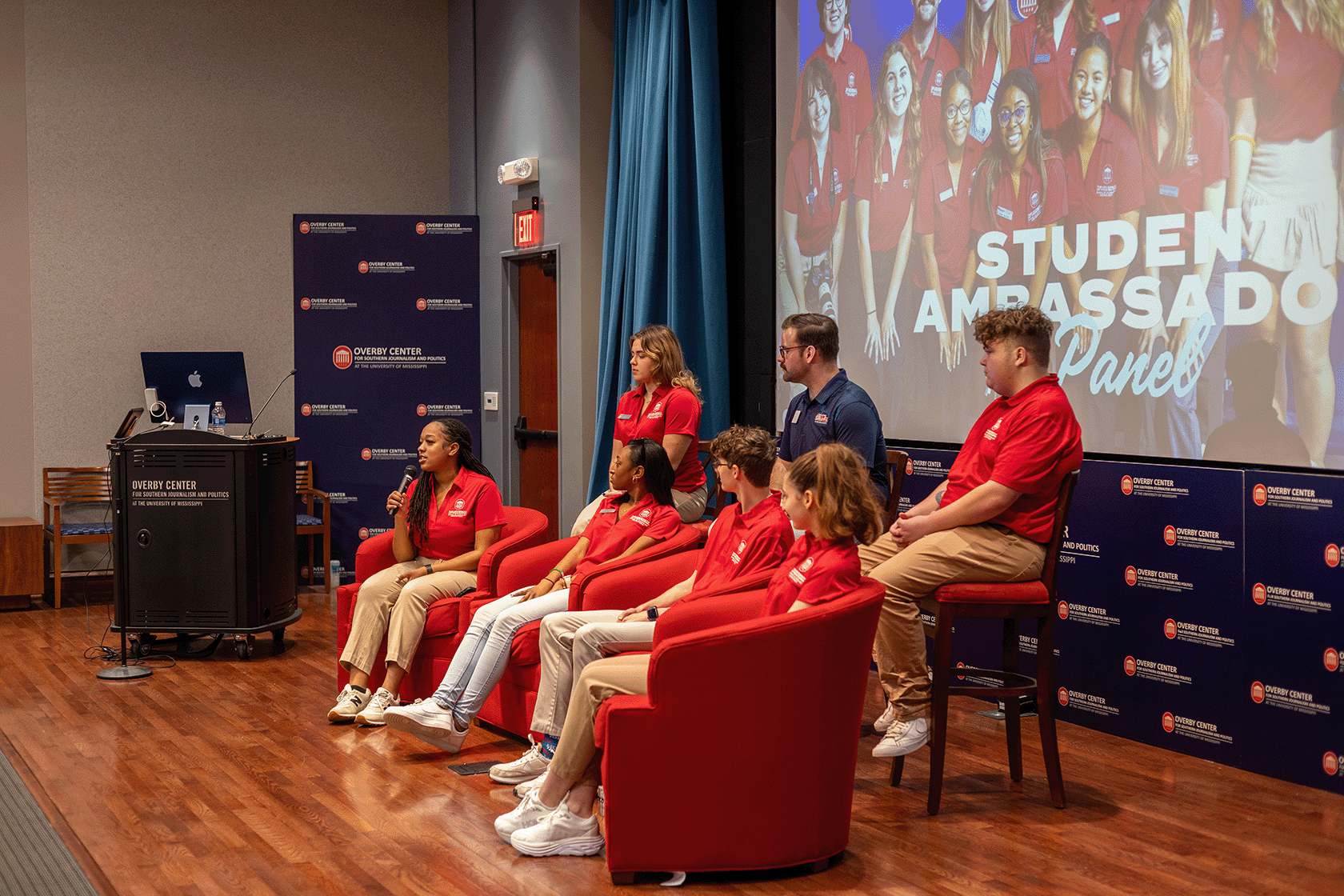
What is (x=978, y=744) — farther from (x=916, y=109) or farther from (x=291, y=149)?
(x=291, y=149)

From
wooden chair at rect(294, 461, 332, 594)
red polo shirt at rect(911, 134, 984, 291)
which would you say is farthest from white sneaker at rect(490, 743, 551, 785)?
wooden chair at rect(294, 461, 332, 594)

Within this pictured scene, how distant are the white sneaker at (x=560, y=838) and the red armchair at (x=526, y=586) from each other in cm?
79

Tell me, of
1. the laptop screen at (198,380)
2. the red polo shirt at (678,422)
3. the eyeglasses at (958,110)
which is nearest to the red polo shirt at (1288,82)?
the eyeglasses at (958,110)

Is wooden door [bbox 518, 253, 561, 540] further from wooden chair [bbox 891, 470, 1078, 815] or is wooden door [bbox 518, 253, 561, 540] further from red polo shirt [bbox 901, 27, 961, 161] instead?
wooden chair [bbox 891, 470, 1078, 815]

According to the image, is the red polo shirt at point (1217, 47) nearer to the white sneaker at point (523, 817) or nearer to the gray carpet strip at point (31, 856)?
the white sneaker at point (523, 817)

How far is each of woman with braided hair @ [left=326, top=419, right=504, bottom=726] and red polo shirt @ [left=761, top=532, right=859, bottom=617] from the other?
1854mm

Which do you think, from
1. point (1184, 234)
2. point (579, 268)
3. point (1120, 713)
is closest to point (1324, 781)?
point (1120, 713)

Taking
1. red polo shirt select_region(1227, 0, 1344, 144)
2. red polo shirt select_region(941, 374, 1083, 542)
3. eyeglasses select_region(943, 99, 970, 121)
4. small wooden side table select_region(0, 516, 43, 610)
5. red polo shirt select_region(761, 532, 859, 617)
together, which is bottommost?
small wooden side table select_region(0, 516, 43, 610)

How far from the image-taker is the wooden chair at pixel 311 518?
25.5ft

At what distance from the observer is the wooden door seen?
309 inches

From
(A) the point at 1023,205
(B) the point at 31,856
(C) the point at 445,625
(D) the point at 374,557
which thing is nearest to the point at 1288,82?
(A) the point at 1023,205

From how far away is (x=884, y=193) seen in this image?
5.31 m

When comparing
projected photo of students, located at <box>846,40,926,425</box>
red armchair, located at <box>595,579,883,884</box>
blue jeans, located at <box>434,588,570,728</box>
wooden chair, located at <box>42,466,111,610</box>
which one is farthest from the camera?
wooden chair, located at <box>42,466,111,610</box>

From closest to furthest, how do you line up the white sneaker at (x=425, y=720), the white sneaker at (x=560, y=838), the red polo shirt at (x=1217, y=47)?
the white sneaker at (x=560, y=838) → the red polo shirt at (x=1217, y=47) → the white sneaker at (x=425, y=720)
